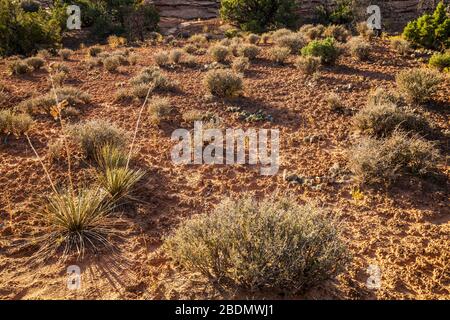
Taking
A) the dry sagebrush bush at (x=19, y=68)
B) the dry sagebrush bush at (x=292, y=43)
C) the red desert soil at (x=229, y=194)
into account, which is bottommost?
the red desert soil at (x=229, y=194)

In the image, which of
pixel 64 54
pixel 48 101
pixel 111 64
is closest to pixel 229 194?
pixel 48 101

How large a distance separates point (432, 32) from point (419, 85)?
207 inches

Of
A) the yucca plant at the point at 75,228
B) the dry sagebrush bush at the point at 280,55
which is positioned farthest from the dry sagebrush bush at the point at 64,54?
the yucca plant at the point at 75,228

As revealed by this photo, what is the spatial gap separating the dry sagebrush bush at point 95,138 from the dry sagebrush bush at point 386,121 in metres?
4.10

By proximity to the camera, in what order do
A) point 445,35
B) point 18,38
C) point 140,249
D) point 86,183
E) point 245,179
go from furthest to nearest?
point 18,38, point 445,35, point 245,179, point 86,183, point 140,249

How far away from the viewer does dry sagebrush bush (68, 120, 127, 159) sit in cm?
541

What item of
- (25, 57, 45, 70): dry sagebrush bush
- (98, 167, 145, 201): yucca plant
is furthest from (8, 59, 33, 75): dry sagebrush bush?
(98, 167, 145, 201): yucca plant

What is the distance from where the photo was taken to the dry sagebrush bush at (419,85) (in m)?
6.99

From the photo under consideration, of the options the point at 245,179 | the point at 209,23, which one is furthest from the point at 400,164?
the point at 209,23

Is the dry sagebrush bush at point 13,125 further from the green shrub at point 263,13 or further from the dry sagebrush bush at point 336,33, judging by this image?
the green shrub at point 263,13

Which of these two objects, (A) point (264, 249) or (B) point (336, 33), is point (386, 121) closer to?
(A) point (264, 249)
